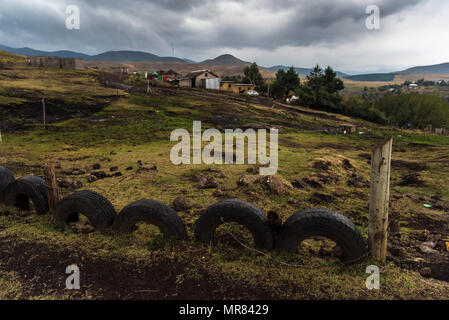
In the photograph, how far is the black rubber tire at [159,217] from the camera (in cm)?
577

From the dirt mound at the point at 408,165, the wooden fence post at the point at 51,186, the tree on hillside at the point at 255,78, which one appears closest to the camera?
the wooden fence post at the point at 51,186

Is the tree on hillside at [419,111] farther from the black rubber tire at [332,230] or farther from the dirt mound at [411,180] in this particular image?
the black rubber tire at [332,230]

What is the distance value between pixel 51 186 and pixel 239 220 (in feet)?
15.7

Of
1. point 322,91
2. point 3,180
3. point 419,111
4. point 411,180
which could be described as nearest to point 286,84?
point 322,91

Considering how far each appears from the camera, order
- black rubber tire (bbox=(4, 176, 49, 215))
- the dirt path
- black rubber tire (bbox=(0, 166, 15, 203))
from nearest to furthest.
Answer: the dirt path → black rubber tire (bbox=(4, 176, 49, 215)) → black rubber tire (bbox=(0, 166, 15, 203))

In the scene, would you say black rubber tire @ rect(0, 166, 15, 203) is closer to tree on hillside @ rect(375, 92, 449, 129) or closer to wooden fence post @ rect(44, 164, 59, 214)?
wooden fence post @ rect(44, 164, 59, 214)

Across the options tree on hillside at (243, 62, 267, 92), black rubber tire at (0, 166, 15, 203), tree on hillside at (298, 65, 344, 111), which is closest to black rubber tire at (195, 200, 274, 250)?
black rubber tire at (0, 166, 15, 203)

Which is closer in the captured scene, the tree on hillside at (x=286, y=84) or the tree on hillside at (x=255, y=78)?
the tree on hillside at (x=286, y=84)

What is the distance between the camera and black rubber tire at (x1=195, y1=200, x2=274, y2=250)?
5430mm

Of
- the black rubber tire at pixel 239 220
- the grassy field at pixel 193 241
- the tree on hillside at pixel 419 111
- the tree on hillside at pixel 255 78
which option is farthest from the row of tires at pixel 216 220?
the tree on hillside at pixel 255 78

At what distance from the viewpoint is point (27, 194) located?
711 cm

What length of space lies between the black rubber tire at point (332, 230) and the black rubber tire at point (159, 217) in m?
2.26

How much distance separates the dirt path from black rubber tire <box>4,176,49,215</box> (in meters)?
1.59

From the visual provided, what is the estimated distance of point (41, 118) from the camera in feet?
74.0
